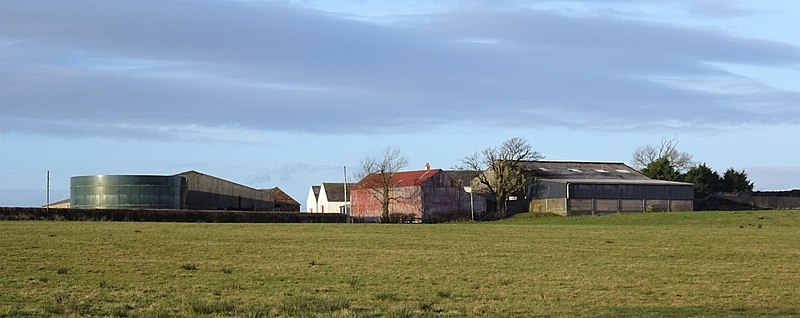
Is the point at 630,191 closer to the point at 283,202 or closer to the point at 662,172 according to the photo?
the point at 662,172

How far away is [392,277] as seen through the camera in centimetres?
2834

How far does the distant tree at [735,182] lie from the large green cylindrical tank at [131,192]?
72626 mm

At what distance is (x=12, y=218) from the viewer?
3140 inches

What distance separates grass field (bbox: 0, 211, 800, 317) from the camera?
20.5 m

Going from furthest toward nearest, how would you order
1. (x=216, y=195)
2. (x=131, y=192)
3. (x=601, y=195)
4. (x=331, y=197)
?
(x=331, y=197), (x=216, y=195), (x=601, y=195), (x=131, y=192)

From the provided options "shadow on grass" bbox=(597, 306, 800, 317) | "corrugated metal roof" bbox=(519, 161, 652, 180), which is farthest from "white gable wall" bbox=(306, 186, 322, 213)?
"shadow on grass" bbox=(597, 306, 800, 317)

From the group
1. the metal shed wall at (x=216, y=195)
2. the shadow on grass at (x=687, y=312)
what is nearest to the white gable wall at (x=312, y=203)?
the metal shed wall at (x=216, y=195)

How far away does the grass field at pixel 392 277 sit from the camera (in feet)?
67.1

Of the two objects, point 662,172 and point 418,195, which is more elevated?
point 662,172

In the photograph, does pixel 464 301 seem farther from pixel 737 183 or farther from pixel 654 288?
pixel 737 183

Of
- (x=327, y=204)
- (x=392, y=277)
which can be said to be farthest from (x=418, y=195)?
(x=392, y=277)

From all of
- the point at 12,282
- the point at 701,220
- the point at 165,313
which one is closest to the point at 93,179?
the point at 701,220

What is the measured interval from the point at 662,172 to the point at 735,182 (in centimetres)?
1702

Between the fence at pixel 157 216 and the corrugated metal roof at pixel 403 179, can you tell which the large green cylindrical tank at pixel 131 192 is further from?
the corrugated metal roof at pixel 403 179
